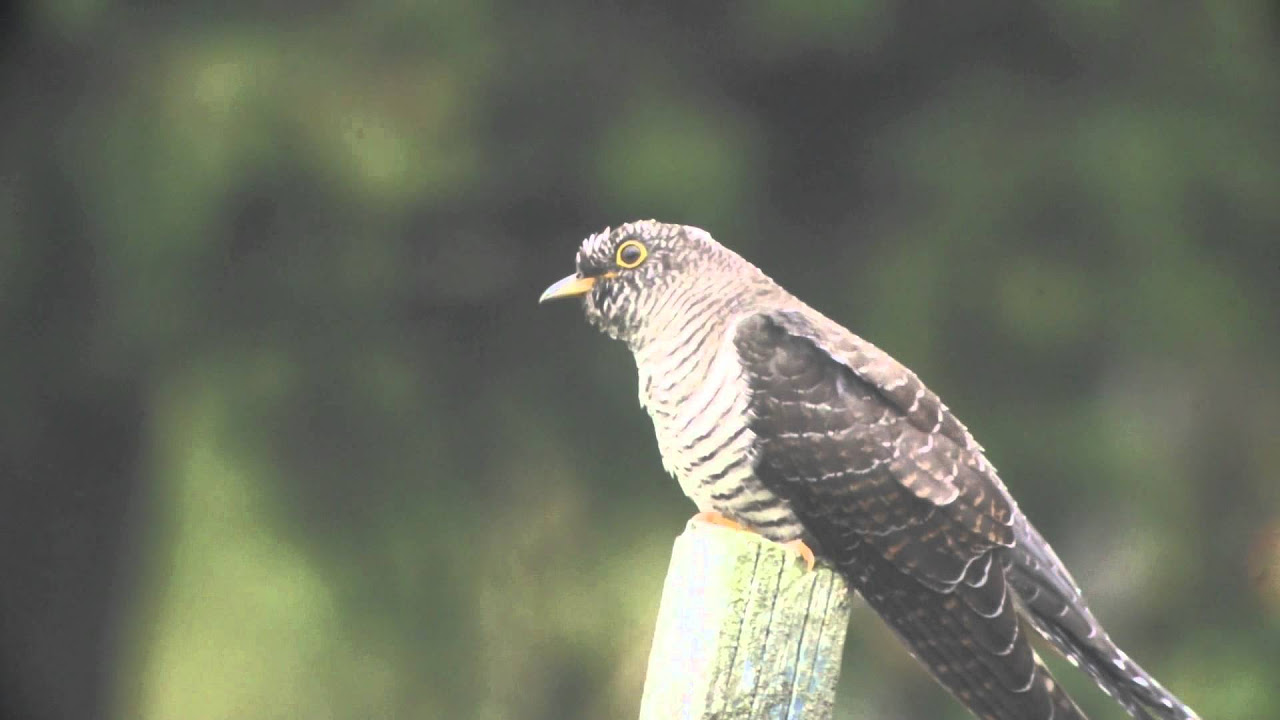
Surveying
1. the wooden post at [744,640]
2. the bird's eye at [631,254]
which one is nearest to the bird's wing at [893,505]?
the bird's eye at [631,254]

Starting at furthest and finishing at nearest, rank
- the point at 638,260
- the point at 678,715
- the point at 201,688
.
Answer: the point at 201,688 < the point at 638,260 < the point at 678,715

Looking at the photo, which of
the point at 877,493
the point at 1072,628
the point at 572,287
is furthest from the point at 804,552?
the point at 572,287

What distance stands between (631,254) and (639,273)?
0.04 metres

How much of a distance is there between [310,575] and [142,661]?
530 mm

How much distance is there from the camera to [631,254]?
6.89ft

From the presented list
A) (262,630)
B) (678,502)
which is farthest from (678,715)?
(262,630)

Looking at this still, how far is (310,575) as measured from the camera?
349 centimetres

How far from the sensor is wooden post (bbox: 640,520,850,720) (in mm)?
1562

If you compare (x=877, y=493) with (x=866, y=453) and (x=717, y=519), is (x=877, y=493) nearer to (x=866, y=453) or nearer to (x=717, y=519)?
(x=866, y=453)

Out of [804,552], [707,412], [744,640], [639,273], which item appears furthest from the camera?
[639,273]

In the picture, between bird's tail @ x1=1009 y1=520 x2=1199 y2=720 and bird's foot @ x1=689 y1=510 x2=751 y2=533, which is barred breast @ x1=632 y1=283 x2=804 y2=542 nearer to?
bird's foot @ x1=689 y1=510 x2=751 y2=533

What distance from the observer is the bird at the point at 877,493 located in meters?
1.92

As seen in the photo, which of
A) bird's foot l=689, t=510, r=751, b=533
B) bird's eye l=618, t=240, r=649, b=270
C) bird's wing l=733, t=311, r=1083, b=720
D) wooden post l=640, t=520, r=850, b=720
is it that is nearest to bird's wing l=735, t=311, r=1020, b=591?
bird's wing l=733, t=311, r=1083, b=720

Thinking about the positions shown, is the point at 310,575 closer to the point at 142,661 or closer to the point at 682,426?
the point at 142,661
